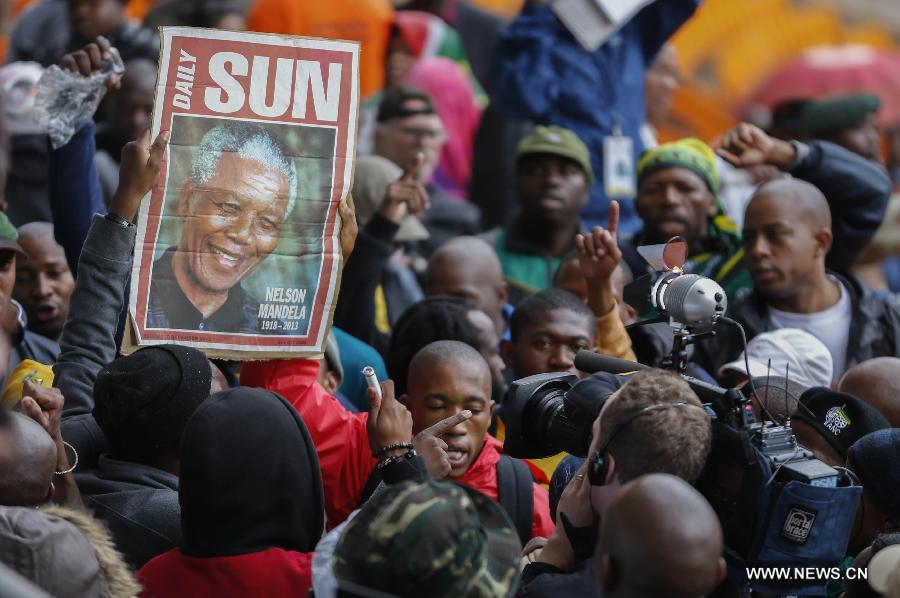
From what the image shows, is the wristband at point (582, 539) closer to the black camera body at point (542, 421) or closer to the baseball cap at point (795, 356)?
the black camera body at point (542, 421)

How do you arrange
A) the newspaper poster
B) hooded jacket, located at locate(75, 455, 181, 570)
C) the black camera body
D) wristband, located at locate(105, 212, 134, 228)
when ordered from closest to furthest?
the black camera body → hooded jacket, located at locate(75, 455, 181, 570) → the newspaper poster → wristband, located at locate(105, 212, 134, 228)

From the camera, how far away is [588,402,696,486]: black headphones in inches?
134

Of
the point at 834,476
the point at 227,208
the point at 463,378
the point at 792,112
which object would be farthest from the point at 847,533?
the point at 792,112

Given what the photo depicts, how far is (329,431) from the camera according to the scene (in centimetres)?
432

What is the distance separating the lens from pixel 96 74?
16.2ft

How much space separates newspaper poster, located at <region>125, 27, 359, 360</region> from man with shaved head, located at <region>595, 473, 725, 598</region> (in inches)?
60.2

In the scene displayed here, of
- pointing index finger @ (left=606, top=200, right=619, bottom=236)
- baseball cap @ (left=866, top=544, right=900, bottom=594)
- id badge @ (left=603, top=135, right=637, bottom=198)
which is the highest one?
id badge @ (left=603, top=135, right=637, bottom=198)

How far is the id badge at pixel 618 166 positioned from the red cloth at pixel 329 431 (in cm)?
354

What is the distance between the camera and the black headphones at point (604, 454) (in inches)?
134

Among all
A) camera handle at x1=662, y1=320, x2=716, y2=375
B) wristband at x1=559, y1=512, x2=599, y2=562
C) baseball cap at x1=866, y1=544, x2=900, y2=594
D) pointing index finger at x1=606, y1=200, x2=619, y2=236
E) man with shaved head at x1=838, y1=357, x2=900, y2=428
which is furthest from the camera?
pointing index finger at x1=606, y1=200, x2=619, y2=236

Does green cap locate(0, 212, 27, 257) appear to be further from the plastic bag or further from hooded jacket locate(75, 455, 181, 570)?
hooded jacket locate(75, 455, 181, 570)

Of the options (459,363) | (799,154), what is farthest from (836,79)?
(459,363)

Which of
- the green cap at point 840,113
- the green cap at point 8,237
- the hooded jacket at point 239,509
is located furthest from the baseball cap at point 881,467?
the green cap at point 840,113

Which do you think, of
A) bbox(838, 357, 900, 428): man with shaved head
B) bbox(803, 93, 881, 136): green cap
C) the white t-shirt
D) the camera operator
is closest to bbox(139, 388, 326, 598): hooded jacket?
the camera operator
